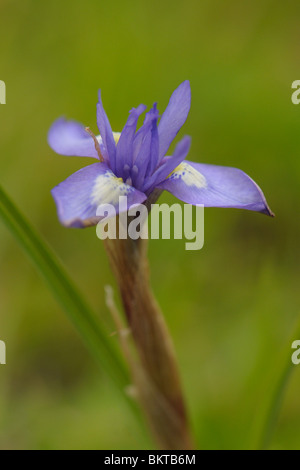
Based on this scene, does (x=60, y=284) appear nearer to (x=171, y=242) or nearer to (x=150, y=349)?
(x=150, y=349)

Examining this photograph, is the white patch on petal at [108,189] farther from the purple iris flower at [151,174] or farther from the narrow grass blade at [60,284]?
the narrow grass blade at [60,284]

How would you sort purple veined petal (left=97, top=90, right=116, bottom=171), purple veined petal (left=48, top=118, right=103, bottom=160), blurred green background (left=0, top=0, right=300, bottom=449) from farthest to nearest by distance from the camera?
blurred green background (left=0, top=0, right=300, bottom=449), purple veined petal (left=48, top=118, right=103, bottom=160), purple veined petal (left=97, top=90, right=116, bottom=171)

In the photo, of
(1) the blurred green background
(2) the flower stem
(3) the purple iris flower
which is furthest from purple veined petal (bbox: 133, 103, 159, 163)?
(1) the blurred green background

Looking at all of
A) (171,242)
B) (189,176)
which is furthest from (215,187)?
(171,242)

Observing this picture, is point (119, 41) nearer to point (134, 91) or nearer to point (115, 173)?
point (134, 91)

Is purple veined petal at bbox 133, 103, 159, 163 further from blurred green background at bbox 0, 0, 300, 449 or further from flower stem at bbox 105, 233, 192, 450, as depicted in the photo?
blurred green background at bbox 0, 0, 300, 449

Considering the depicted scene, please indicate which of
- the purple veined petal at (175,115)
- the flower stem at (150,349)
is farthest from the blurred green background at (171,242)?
the purple veined petal at (175,115)
